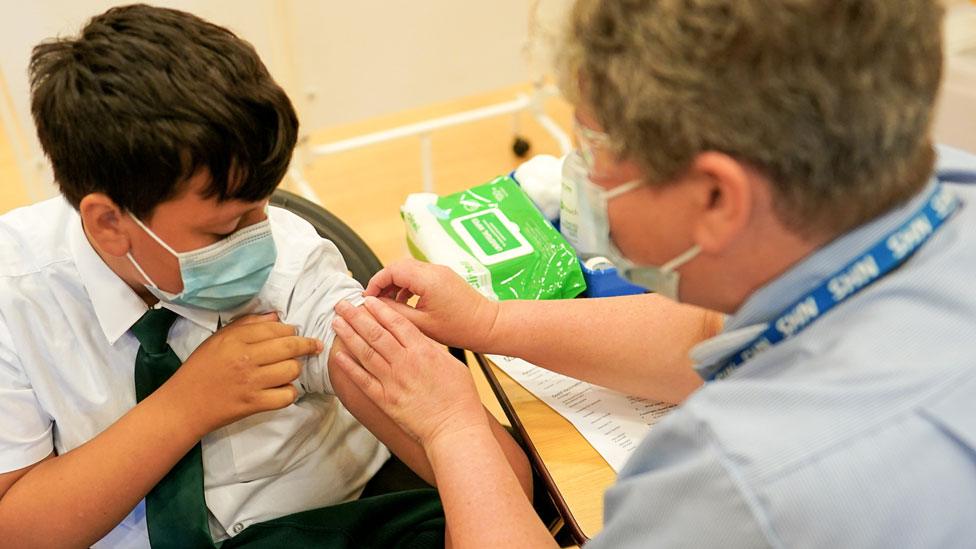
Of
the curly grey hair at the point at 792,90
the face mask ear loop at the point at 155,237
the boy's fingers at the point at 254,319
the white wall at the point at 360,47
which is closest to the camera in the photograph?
the curly grey hair at the point at 792,90

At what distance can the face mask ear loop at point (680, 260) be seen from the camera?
901 millimetres

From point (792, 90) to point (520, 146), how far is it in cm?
307

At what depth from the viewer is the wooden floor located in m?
3.43

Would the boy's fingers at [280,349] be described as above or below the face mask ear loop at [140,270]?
below

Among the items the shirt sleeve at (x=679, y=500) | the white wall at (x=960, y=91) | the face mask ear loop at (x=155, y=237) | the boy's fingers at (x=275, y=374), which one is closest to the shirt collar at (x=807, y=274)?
the shirt sleeve at (x=679, y=500)

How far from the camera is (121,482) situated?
120cm

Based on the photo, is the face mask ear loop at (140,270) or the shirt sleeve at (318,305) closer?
the face mask ear loop at (140,270)

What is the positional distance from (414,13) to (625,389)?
6.19ft

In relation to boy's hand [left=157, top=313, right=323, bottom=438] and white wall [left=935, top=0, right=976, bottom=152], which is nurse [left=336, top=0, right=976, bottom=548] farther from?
white wall [left=935, top=0, right=976, bottom=152]

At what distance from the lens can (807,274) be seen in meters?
0.85

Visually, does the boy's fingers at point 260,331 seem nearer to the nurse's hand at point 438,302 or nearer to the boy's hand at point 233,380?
the boy's hand at point 233,380

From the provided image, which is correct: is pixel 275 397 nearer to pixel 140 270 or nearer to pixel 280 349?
pixel 280 349

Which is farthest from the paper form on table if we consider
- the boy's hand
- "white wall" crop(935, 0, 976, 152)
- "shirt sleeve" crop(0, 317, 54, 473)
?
"white wall" crop(935, 0, 976, 152)

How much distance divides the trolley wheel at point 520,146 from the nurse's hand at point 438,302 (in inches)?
95.3
